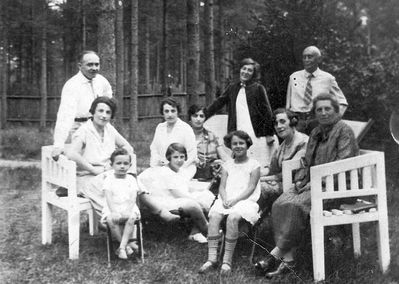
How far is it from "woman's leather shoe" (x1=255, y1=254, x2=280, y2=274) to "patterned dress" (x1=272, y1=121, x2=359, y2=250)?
0.13 meters

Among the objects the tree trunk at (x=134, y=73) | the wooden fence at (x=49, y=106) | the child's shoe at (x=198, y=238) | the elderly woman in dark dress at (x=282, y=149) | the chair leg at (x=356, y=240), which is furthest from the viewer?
the wooden fence at (x=49, y=106)

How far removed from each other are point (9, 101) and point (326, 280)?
22.6 m

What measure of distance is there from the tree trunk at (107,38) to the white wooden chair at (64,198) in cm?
209

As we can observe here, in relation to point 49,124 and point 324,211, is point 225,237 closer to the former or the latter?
point 324,211

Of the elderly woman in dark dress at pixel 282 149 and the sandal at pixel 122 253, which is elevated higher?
the elderly woman in dark dress at pixel 282 149

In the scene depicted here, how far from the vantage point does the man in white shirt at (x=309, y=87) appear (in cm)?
583

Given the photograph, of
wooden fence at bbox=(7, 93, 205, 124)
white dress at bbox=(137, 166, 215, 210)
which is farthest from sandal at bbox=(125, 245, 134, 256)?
wooden fence at bbox=(7, 93, 205, 124)

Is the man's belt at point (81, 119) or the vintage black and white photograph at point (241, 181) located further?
the man's belt at point (81, 119)

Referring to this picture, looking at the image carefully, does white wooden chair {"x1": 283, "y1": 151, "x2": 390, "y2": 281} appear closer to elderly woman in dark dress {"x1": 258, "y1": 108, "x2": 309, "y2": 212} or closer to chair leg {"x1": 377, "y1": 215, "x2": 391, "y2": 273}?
chair leg {"x1": 377, "y1": 215, "x2": 391, "y2": 273}

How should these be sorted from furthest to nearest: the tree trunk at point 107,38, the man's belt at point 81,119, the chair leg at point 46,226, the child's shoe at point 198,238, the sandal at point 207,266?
the tree trunk at point 107,38 < the man's belt at point 81,119 < the chair leg at point 46,226 < the child's shoe at point 198,238 < the sandal at point 207,266

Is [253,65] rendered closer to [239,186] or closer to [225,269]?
[239,186]

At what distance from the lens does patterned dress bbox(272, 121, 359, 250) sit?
14.0 feet

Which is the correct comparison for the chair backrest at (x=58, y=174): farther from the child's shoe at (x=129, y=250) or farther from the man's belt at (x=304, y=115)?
the man's belt at (x=304, y=115)

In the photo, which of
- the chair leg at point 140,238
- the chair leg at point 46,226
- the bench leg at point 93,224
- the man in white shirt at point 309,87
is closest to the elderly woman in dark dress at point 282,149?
the man in white shirt at point 309,87
